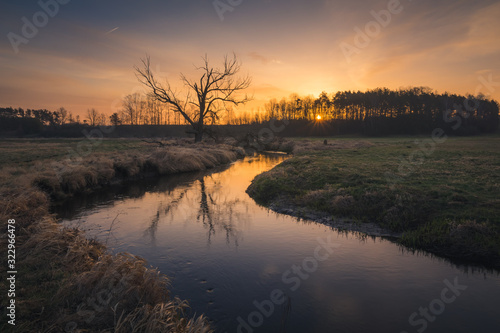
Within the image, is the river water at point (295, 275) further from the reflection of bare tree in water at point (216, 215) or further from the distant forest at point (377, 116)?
the distant forest at point (377, 116)

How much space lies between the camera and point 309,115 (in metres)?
108

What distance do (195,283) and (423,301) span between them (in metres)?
5.23

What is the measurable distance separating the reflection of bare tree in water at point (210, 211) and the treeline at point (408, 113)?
7847 centimetres

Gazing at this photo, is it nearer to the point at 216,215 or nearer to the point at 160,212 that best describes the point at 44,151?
the point at 160,212

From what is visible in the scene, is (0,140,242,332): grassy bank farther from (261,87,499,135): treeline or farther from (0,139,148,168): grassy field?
(261,87,499,135): treeline

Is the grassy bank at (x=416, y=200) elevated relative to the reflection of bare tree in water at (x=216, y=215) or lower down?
elevated

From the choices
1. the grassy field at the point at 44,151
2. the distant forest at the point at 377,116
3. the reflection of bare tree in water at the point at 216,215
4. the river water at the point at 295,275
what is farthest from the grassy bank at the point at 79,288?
the distant forest at the point at 377,116

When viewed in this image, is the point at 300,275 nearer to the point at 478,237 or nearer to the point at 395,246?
the point at 395,246

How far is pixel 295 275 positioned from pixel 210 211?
6627 mm

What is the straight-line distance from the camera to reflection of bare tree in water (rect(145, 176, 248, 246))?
34.2 ft

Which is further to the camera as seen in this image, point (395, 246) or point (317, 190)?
point (317, 190)

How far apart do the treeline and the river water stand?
8206 centimetres

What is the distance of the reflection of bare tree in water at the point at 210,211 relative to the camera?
10.4 metres

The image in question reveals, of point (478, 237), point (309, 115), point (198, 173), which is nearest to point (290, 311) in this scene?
point (478, 237)
